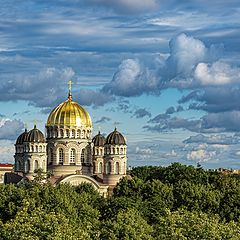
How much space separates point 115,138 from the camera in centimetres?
12088

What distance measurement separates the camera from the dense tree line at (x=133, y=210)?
61.8m

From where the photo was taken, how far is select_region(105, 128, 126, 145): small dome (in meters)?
121

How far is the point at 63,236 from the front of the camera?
59.2 m

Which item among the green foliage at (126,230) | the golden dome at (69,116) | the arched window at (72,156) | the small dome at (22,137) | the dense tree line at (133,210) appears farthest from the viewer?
the arched window at (72,156)

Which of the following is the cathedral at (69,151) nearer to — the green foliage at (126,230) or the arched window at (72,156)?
the arched window at (72,156)

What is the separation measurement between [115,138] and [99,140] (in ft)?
32.9

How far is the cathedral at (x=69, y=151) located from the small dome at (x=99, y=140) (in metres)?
4.26

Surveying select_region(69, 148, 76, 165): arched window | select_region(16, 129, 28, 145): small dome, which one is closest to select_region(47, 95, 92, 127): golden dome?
select_region(69, 148, 76, 165): arched window

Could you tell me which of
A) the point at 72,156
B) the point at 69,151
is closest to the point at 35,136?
the point at 69,151

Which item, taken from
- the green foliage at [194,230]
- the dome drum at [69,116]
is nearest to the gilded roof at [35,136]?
the dome drum at [69,116]

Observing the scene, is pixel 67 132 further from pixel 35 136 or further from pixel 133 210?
pixel 133 210

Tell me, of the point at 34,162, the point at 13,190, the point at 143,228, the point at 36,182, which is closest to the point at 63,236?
the point at 143,228

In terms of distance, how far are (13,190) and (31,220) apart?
1140 inches

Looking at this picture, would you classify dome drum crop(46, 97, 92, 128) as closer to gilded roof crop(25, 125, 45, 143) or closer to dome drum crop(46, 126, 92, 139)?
dome drum crop(46, 126, 92, 139)
